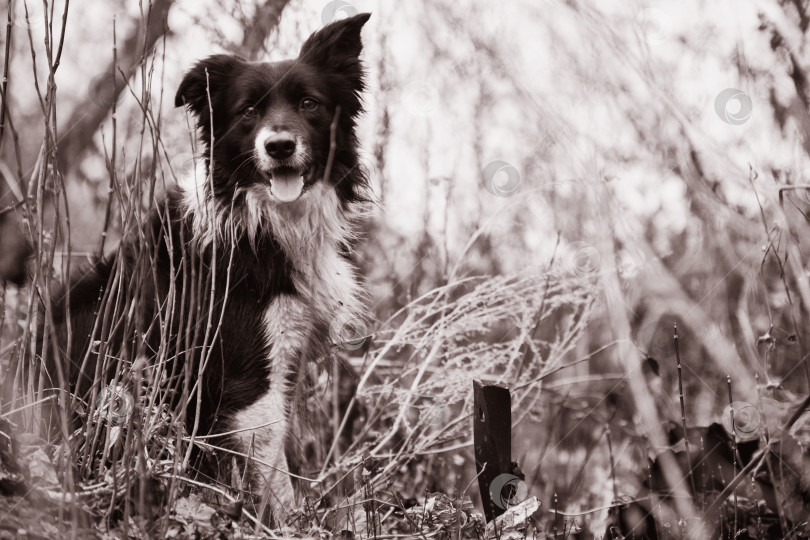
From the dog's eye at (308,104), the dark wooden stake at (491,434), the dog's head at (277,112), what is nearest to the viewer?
the dark wooden stake at (491,434)

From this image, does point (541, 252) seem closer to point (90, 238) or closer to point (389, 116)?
point (389, 116)

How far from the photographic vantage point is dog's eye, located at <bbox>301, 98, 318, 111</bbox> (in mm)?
3766

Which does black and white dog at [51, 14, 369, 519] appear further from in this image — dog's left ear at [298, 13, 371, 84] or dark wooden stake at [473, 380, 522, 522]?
dark wooden stake at [473, 380, 522, 522]

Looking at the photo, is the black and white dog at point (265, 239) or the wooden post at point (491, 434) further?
the black and white dog at point (265, 239)
